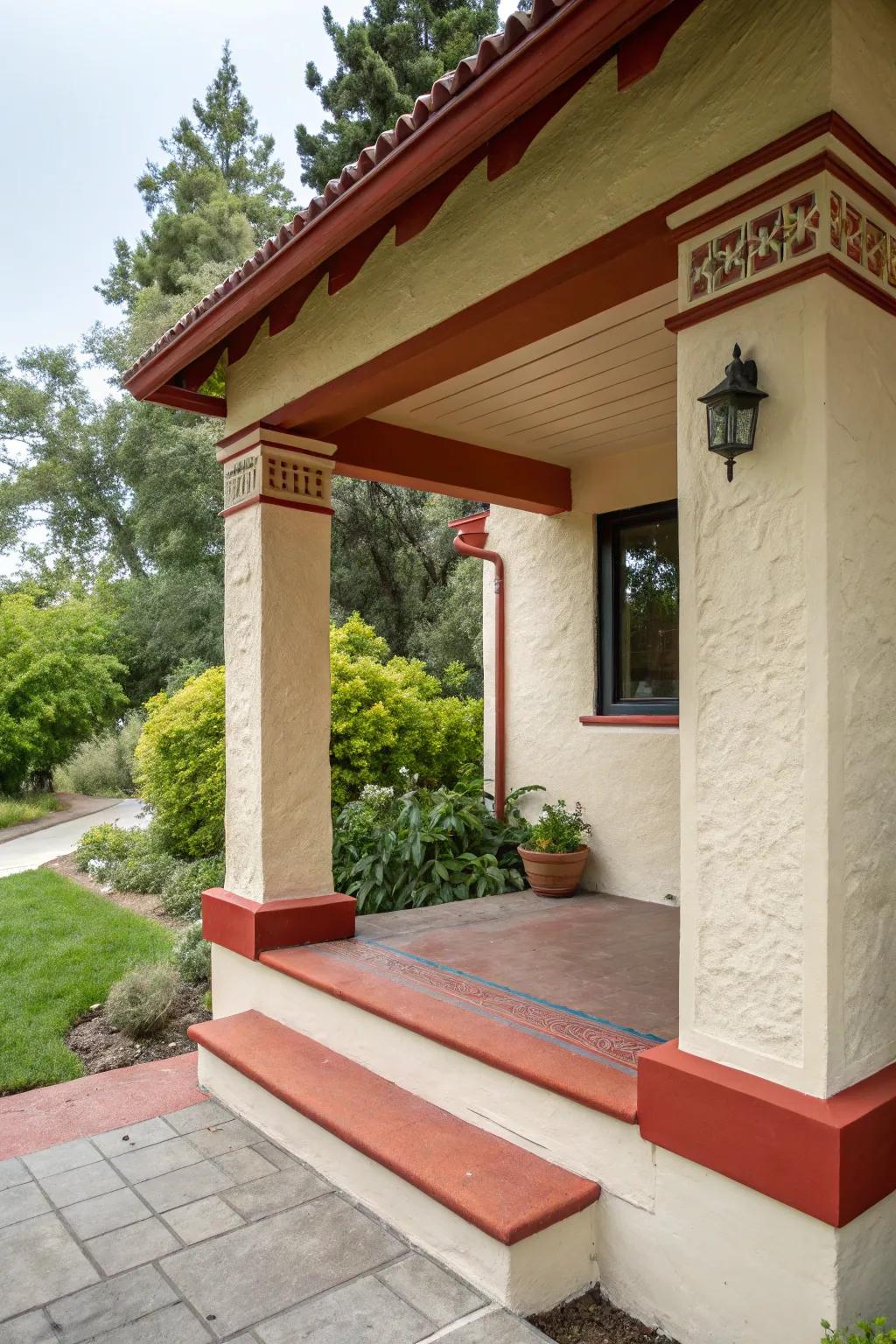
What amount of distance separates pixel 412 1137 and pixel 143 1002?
2369 millimetres

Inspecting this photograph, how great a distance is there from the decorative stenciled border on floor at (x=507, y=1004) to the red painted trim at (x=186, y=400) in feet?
8.41

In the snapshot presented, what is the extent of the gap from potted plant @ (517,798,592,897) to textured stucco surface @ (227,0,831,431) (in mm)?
2875

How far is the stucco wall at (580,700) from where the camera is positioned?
4.95m

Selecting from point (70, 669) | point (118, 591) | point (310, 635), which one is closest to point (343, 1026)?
point (310, 635)

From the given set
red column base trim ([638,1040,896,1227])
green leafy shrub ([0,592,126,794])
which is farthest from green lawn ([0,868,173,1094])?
green leafy shrub ([0,592,126,794])

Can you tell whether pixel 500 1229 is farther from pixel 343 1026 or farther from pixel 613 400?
pixel 613 400

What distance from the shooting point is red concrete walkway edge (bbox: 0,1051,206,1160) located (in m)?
3.29

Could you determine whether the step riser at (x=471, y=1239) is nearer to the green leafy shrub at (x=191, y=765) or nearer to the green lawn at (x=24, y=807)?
the green leafy shrub at (x=191, y=765)

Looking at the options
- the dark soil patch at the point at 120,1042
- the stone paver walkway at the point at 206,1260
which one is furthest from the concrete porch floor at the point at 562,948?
the dark soil patch at the point at 120,1042

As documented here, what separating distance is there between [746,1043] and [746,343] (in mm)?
1582

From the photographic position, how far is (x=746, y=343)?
2000 millimetres

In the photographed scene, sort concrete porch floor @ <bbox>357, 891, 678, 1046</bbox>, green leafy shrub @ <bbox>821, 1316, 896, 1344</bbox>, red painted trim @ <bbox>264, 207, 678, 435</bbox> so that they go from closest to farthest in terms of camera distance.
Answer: green leafy shrub @ <bbox>821, 1316, 896, 1344</bbox>, red painted trim @ <bbox>264, 207, 678, 435</bbox>, concrete porch floor @ <bbox>357, 891, 678, 1046</bbox>

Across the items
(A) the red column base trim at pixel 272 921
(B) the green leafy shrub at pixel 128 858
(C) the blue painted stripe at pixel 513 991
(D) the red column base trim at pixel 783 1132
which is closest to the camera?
(D) the red column base trim at pixel 783 1132

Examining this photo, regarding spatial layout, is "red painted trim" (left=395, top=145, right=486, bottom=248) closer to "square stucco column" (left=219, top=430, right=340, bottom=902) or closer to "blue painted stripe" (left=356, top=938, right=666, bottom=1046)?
"square stucco column" (left=219, top=430, right=340, bottom=902)
